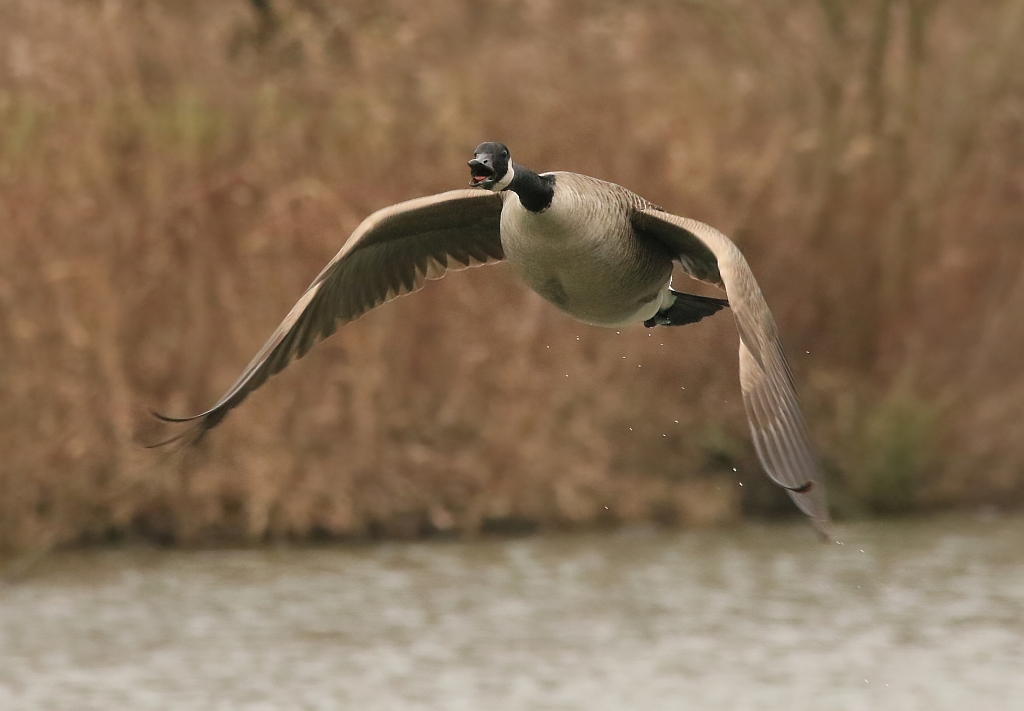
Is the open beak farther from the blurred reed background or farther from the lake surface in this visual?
the blurred reed background

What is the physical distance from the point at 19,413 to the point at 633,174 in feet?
15.7

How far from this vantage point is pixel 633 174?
43.7 feet

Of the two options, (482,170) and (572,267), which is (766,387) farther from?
(482,170)

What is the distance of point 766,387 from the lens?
5.89m

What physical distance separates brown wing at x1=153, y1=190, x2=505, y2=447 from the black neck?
39.6 inches

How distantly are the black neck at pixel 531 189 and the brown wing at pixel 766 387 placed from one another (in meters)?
0.60

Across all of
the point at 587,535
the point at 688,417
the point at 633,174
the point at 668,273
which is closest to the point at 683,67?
the point at 633,174

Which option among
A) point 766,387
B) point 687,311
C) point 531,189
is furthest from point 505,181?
point 687,311

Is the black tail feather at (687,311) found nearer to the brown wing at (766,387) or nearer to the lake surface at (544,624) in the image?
the brown wing at (766,387)

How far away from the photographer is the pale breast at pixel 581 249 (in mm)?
6012

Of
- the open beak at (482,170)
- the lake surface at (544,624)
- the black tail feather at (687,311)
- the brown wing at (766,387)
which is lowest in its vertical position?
Answer: the lake surface at (544,624)

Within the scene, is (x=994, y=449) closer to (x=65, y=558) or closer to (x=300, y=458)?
(x=300, y=458)

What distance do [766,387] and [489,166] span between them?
3.90ft

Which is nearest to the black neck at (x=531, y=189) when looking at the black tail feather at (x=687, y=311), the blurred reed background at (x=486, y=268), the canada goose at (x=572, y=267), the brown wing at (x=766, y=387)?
the canada goose at (x=572, y=267)
